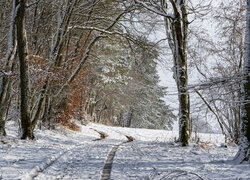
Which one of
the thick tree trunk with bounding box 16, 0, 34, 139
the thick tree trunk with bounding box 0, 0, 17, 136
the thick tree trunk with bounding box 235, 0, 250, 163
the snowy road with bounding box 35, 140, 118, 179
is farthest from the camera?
the thick tree trunk with bounding box 0, 0, 17, 136

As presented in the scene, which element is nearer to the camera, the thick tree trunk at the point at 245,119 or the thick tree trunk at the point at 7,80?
the thick tree trunk at the point at 245,119

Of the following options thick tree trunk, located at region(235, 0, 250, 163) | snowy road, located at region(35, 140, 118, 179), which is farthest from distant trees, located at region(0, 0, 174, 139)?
snowy road, located at region(35, 140, 118, 179)

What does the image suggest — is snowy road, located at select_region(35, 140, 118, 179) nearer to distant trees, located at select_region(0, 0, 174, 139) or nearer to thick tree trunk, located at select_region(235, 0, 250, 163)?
distant trees, located at select_region(0, 0, 174, 139)

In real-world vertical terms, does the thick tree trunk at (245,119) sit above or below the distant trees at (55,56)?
below

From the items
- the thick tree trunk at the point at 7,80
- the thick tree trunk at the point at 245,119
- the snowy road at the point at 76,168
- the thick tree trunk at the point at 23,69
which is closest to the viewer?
the snowy road at the point at 76,168

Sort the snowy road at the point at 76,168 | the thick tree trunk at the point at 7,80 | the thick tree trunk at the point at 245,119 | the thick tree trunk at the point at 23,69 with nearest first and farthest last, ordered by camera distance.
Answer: the snowy road at the point at 76,168 → the thick tree trunk at the point at 245,119 → the thick tree trunk at the point at 23,69 → the thick tree trunk at the point at 7,80

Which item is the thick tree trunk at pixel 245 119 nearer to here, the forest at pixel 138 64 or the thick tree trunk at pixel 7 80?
the forest at pixel 138 64

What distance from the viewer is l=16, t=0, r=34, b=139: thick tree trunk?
7965 mm

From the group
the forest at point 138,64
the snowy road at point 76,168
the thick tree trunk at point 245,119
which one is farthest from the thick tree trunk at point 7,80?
the thick tree trunk at point 245,119

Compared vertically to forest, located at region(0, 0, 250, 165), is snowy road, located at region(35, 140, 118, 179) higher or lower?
lower

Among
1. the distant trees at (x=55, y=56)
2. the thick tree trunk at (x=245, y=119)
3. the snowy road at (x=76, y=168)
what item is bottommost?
the snowy road at (x=76, y=168)

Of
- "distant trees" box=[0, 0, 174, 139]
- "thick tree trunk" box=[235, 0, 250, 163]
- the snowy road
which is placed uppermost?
"distant trees" box=[0, 0, 174, 139]

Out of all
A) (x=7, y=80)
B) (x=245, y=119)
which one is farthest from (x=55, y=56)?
(x=245, y=119)

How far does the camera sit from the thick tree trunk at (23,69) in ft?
26.1
